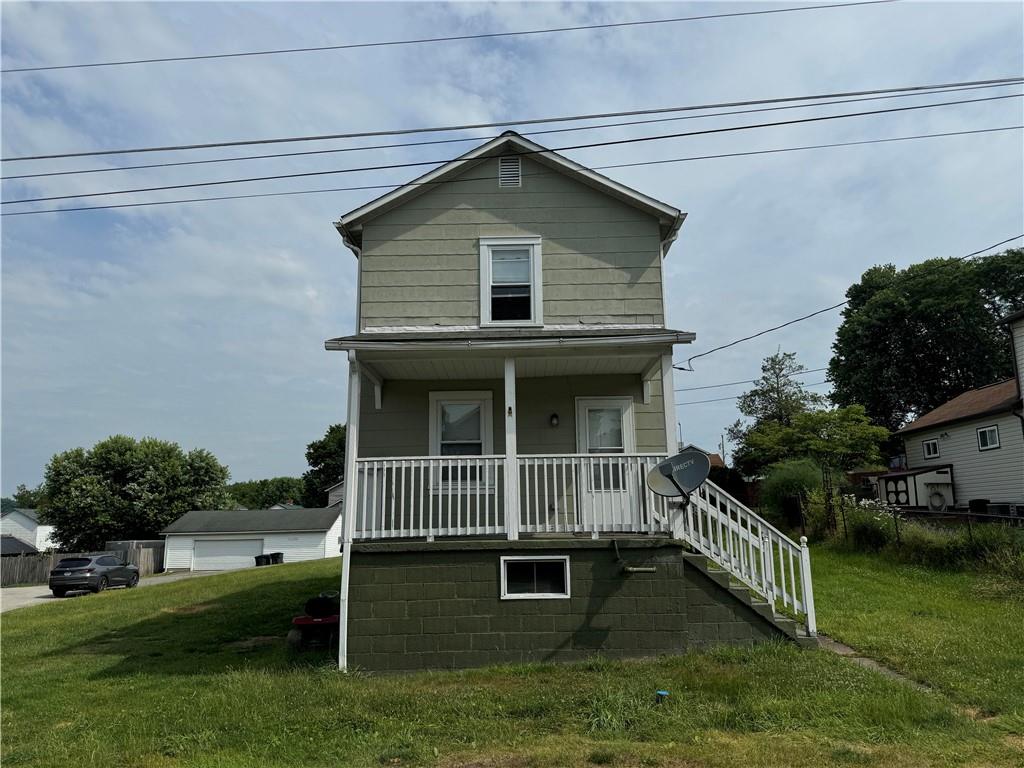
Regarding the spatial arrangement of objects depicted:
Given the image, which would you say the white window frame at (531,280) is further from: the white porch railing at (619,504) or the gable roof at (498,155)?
the white porch railing at (619,504)

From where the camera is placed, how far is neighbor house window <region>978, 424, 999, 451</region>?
21394 mm

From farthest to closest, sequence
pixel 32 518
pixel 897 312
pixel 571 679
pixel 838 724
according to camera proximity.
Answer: pixel 32 518 < pixel 897 312 < pixel 571 679 < pixel 838 724

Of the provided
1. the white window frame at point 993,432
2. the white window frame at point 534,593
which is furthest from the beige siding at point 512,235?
the white window frame at point 993,432

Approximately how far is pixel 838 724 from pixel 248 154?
9.33m

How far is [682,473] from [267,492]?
91982mm

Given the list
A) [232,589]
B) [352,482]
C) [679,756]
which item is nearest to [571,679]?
[679,756]

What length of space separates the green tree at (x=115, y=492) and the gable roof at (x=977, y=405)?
40.0 m

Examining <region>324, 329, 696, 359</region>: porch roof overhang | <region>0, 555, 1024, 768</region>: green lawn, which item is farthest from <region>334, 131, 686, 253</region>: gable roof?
<region>0, 555, 1024, 768</region>: green lawn

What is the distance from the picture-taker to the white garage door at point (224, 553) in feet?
123

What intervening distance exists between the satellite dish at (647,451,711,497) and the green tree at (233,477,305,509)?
84626 millimetres

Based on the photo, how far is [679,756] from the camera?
523 centimetres

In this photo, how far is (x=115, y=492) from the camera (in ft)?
138

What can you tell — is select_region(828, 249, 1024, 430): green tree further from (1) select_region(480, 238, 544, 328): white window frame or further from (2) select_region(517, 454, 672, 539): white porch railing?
(2) select_region(517, 454, 672, 539): white porch railing

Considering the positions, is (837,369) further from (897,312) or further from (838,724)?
(838,724)
